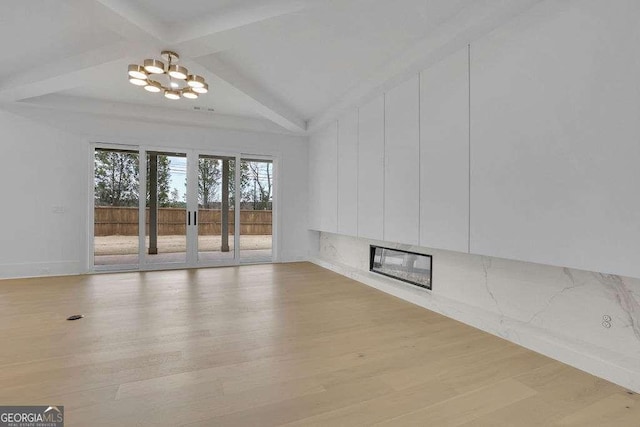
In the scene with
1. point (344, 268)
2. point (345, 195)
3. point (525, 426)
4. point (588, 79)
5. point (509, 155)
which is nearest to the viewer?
point (525, 426)

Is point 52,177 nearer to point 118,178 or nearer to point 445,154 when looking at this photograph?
point 118,178

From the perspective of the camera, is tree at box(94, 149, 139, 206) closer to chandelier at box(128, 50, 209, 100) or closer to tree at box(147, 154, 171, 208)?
tree at box(147, 154, 171, 208)

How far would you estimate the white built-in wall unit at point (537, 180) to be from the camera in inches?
73.8

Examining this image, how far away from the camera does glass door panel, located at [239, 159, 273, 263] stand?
257 inches

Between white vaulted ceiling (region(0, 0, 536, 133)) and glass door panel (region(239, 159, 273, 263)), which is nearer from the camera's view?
white vaulted ceiling (region(0, 0, 536, 133))

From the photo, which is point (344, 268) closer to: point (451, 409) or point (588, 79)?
point (451, 409)

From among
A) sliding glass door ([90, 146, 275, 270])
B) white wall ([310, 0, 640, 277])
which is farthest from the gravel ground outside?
white wall ([310, 0, 640, 277])

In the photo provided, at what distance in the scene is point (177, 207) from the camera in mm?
6043

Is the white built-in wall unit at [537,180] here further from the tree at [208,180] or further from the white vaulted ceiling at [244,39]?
the tree at [208,180]

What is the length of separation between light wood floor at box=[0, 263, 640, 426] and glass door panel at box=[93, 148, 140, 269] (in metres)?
2.25

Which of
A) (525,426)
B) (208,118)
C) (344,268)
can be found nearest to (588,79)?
(525,426)

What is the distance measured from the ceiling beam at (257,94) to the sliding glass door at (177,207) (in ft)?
4.03

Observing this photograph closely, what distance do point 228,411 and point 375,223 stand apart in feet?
9.78

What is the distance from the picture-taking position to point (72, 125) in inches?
206
